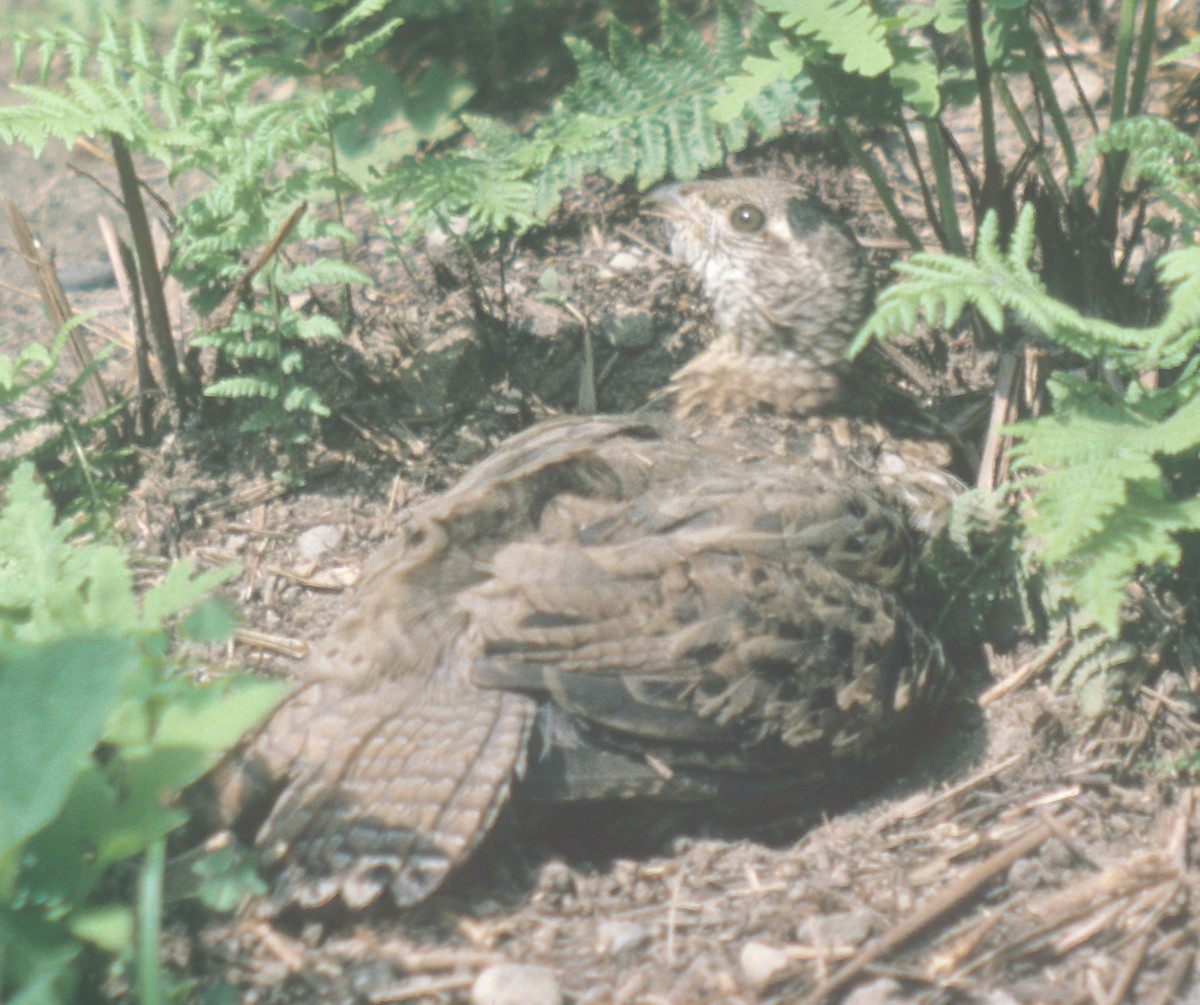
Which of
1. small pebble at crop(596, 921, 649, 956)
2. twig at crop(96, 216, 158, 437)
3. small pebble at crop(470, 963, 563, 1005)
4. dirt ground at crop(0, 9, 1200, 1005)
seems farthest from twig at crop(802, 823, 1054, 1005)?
twig at crop(96, 216, 158, 437)

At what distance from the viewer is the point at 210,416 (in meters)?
4.33

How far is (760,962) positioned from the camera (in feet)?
8.82

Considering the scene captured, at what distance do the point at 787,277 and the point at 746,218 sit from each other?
0.89 feet

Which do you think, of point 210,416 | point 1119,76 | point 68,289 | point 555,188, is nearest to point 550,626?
point 555,188

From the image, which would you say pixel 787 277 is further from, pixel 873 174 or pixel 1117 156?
pixel 1117 156

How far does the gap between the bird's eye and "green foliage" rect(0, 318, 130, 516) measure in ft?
7.77

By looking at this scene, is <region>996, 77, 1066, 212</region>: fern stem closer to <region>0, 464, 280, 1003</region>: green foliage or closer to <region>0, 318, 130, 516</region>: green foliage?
<region>0, 464, 280, 1003</region>: green foliage

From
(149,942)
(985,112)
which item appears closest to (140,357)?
(149,942)

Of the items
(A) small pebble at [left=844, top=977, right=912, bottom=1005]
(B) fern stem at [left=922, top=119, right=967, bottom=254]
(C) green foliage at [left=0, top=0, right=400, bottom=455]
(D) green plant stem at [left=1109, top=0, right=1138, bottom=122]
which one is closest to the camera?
(A) small pebble at [left=844, top=977, right=912, bottom=1005]

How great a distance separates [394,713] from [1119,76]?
3180mm

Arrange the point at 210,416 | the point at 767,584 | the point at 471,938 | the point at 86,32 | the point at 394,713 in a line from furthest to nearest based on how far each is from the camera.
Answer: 1. the point at 86,32
2. the point at 210,416
3. the point at 767,584
4. the point at 394,713
5. the point at 471,938

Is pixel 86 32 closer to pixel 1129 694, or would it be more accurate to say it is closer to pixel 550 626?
pixel 550 626

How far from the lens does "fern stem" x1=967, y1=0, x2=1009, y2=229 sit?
3.57 metres

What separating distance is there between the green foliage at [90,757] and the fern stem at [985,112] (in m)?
2.88
